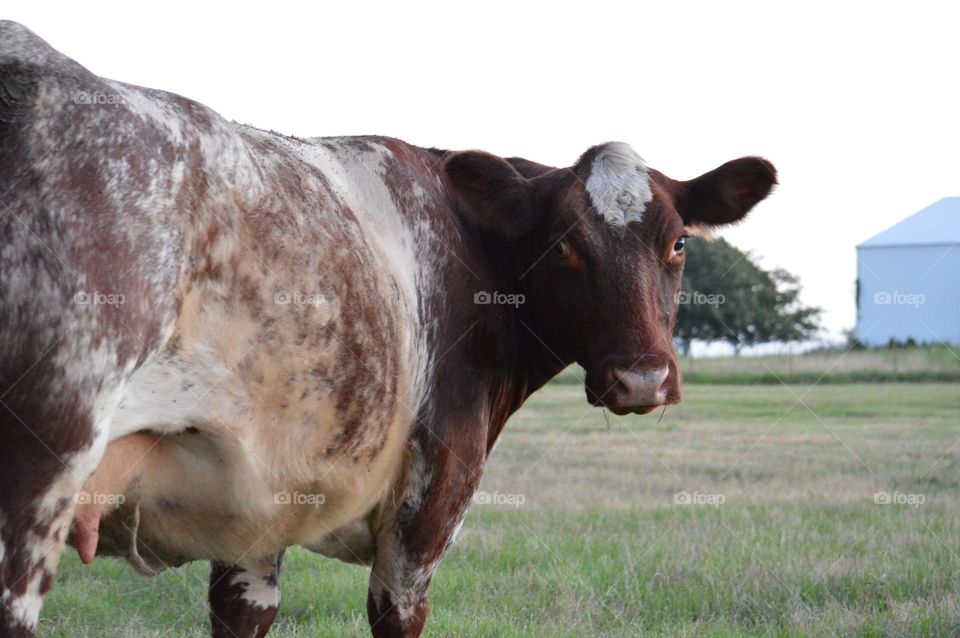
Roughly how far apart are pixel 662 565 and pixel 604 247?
311 cm

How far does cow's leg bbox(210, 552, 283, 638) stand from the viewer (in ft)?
18.0

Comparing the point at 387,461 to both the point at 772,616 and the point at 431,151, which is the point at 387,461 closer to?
the point at 431,151

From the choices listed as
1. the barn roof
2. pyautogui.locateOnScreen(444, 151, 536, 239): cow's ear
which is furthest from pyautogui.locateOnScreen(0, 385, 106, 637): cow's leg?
the barn roof

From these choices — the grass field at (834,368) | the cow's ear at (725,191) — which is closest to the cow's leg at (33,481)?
the cow's ear at (725,191)

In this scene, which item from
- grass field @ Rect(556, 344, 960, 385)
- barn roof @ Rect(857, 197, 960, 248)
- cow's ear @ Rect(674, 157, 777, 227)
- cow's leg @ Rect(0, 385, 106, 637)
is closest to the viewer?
cow's leg @ Rect(0, 385, 106, 637)

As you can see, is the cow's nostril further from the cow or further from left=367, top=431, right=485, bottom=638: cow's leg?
left=367, top=431, right=485, bottom=638: cow's leg

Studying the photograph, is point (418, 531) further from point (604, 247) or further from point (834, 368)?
point (834, 368)

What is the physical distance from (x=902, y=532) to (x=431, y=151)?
16.4 ft

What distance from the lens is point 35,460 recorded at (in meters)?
3.22

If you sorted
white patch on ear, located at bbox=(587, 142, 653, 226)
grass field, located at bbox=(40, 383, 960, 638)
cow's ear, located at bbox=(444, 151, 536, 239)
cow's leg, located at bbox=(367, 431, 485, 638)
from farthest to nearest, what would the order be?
grass field, located at bbox=(40, 383, 960, 638) < cow's ear, located at bbox=(444, 151, 536, 239) < white patch on ear, located at bbox=(587, 142, 653, 226) < cow's leg, located at bbox=(367, 431, 485, 638)

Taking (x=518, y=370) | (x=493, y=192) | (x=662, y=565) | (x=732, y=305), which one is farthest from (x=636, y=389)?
(x=732, y=305)

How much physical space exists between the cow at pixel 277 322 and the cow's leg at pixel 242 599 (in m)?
0.01

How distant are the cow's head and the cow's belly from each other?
909 millimetres

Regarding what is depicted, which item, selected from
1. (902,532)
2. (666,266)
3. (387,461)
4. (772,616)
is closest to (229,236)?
(387,461)
